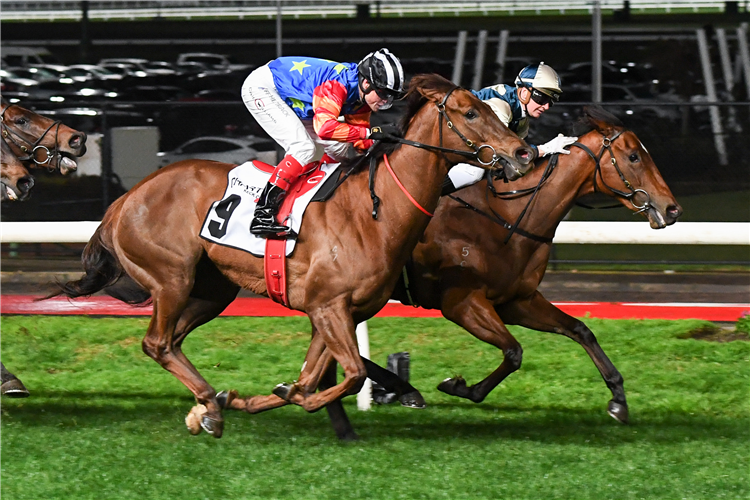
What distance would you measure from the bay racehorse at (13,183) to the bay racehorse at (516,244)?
199 cm

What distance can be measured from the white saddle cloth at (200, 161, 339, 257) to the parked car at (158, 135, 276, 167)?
21.4 ft

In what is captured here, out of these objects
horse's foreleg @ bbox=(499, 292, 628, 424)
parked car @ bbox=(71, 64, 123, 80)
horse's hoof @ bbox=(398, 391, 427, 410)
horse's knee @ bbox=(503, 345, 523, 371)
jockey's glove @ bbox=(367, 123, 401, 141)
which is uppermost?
jockey's glove @ bbox=(367, 123, 401, 141)

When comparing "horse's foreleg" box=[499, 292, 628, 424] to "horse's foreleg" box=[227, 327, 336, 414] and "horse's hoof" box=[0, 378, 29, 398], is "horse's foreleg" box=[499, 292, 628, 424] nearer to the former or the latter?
"horse's foreleg" box=[227, 327, 336, 414]

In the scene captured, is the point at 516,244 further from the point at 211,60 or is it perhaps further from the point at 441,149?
the point at 211,60

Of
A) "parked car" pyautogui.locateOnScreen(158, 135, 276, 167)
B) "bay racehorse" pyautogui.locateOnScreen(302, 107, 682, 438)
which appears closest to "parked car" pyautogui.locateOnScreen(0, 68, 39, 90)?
"parked car" pyautogui.locateOnScreen(158, 135, 276, 167)

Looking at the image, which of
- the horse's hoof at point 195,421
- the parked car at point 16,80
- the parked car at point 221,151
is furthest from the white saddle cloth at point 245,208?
the parked car at point 16,80

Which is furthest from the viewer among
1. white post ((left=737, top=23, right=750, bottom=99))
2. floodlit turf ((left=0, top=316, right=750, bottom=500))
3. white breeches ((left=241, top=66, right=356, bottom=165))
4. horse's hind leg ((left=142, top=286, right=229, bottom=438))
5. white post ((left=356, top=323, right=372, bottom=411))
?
white post ((left=737, top=23, right=750, bottom=99))

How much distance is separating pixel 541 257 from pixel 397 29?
894 cm

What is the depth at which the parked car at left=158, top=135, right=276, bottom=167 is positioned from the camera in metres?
11.7

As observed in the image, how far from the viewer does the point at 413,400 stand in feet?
17.7

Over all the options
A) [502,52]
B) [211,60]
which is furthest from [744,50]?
[211,60]

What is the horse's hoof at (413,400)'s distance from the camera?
17.6ft

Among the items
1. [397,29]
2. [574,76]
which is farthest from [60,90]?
[574,76]

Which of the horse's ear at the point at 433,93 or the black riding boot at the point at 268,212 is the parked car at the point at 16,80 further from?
the horse's ear at the point at 433,93
